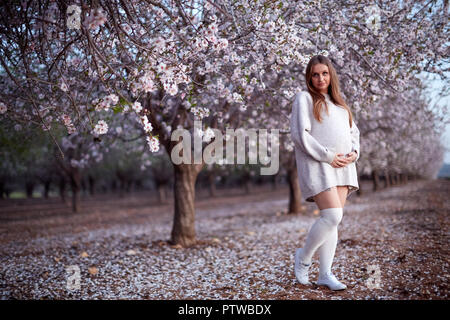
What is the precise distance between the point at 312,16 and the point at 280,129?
2.53 meters

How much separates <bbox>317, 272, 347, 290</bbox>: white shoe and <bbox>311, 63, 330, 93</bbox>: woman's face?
6.68 feet

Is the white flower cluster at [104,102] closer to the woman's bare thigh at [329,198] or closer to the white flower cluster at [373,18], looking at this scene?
the woman's bare thigh at [329,198]

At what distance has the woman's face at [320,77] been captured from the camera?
324 cm

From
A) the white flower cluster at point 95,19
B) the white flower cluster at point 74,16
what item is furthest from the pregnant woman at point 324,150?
the white flower cluster at point 74,16

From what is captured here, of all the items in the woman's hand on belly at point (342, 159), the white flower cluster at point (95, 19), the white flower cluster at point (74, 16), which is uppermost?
the white flower cluster at point (74, 16)

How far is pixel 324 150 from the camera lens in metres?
3.03

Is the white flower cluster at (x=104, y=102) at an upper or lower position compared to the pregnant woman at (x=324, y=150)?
upper

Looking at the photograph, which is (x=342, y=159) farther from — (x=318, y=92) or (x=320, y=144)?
(x=318, y=92)

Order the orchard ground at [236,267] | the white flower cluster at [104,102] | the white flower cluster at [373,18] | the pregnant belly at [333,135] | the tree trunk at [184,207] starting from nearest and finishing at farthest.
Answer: the pregnant belly at [333,135] → the white flower cluster at [104,102] → the orchard ground at [236,267] → the white flower cluster at [373,18] → the tree trunk at [184,207]

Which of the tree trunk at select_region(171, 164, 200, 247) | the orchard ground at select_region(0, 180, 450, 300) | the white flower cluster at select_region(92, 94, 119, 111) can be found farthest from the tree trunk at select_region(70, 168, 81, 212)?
the white flower cluster at select_region(92, 94, 119, 111)
